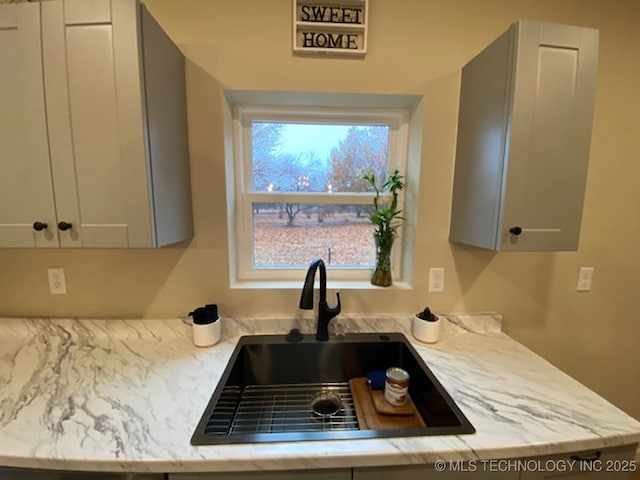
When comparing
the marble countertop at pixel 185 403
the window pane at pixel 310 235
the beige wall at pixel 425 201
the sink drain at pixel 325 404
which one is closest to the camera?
the marble countertop at pixel 185 403

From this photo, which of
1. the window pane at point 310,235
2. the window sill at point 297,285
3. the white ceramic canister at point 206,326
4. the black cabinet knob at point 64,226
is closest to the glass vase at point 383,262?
the window sill at point 297,285

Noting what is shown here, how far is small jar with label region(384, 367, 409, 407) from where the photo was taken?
105 centimetres

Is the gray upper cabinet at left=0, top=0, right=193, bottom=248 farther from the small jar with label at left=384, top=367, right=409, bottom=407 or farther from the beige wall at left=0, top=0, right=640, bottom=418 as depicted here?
the small jar with label at left=384, top=367, right=409, bottom=407

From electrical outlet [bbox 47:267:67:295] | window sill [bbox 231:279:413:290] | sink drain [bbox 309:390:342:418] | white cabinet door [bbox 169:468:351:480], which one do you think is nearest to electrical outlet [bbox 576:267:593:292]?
window sill [bbox 231:279:413:290]

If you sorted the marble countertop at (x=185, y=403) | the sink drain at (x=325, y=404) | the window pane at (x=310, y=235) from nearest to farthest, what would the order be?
the marble countertop at (x=185, y=403) < the sink drain at (x=325, y=404) < the window pane at (x=310, y=235)

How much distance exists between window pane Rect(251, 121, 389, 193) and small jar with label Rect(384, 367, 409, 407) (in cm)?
91

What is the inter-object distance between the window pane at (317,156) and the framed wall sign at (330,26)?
13.5 inches

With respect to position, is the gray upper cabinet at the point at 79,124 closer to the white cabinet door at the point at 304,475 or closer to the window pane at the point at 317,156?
the window pane at the point at 317,156

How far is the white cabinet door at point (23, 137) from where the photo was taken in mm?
913

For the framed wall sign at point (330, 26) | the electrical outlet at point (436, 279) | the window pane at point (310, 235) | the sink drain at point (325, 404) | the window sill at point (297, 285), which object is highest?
the framed wall sign at point (330, 26)

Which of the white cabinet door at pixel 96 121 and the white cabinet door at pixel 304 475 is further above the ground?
the white cabinet door at pixel 96 121

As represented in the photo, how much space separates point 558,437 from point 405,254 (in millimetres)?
871

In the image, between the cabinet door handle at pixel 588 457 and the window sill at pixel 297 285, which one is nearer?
the cabinet door handle at pixel 588 457

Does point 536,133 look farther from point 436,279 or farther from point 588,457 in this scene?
point 588,457
